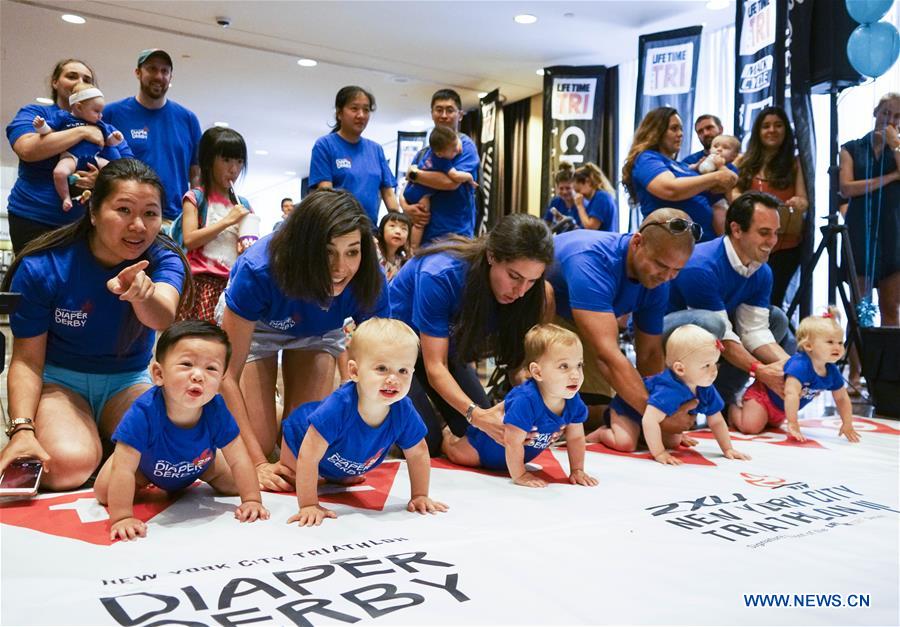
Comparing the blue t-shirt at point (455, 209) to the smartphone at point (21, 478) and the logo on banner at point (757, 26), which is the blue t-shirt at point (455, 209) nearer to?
the logo on banner at point (757, 26)

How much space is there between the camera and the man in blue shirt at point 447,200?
4560 millimetres

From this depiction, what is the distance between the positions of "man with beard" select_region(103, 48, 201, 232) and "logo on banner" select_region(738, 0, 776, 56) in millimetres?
3782

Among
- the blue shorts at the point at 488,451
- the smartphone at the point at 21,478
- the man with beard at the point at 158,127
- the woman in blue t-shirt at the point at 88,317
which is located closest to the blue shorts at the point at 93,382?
the woman in blue t-shirt at the point at 88,317

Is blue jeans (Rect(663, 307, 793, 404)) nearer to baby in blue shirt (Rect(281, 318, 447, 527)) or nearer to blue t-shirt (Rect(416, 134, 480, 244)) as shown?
baby in blue shirt (Rect(281, 318, 447, 527))

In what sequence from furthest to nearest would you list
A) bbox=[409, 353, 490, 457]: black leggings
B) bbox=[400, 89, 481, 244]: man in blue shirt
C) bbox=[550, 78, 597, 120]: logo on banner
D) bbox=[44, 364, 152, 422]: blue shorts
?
bbox=[550, 78, 597, 120]: logo on banner, bbox=[400, 89, 481, 244]: man in blue shirt, bbox=[409, 353, 490, 457]: black leggings, bbox=[44, 364, 152, 422]: blue shorts

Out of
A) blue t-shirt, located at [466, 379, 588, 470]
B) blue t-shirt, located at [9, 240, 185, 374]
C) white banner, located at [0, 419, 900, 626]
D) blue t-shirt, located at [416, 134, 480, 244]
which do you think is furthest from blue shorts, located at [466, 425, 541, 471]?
blue t-shirt, located at [416, 134, 480, 244]

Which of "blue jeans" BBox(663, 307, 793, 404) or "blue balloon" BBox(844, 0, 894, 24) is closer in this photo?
"blue jeans" BBox(663, 307, 793, 404)

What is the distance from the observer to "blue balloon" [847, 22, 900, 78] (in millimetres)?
3852

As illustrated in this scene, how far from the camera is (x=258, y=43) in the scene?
25.6 feet

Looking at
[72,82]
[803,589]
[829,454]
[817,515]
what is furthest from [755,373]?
[72,82]

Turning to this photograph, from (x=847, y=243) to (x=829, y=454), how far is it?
5.64 feet

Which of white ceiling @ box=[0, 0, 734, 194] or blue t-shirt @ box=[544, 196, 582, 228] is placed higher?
white ceiling @ box=[0, 0, 734, 194]

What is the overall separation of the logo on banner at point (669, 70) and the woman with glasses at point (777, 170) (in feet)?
9.25

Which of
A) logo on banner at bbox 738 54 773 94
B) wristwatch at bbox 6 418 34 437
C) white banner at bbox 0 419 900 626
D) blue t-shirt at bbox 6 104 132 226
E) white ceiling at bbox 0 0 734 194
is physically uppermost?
white ceiling at bbox 0 0 734 194
